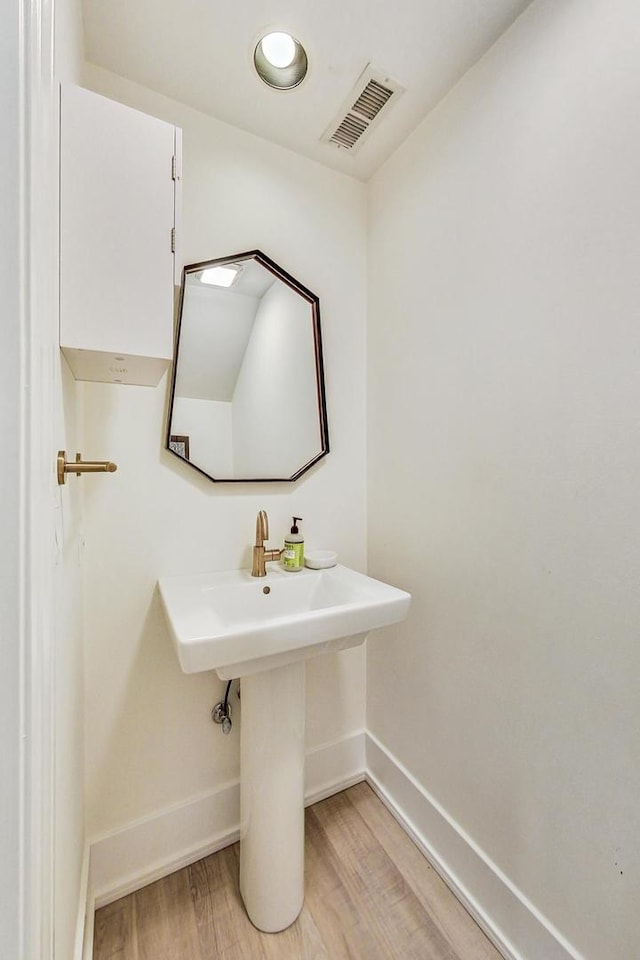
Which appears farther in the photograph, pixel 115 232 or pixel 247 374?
pixel 247 374

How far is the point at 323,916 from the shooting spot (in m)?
1.11

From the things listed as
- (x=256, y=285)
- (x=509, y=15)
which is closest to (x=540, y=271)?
(x=509, y=15)

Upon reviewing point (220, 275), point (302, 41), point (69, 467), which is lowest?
point (69, 467)

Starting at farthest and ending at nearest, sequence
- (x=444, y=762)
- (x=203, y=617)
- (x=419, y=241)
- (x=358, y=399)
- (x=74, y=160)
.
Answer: (x=358, y=399) → (x=419, y=241) → (x=444, y=762) → (x=203, y=617) → (x=74, y=160)

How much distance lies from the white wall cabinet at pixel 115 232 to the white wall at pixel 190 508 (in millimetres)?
416

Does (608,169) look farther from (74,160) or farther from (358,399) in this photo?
(74,160)

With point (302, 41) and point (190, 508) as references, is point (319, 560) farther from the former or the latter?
point (302, 41)

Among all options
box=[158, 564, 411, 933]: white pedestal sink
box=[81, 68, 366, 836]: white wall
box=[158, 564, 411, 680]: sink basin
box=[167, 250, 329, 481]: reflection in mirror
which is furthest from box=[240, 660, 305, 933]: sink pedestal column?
box=[167, 250, 329, 481]: reflection in mirror

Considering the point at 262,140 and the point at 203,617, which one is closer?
the point at 203,617

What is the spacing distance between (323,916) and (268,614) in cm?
82

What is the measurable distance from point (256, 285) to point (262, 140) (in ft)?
1.72

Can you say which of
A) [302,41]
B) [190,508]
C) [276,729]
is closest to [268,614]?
[276,729]

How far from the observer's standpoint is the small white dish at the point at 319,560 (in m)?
1.40

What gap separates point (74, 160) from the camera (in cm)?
76
